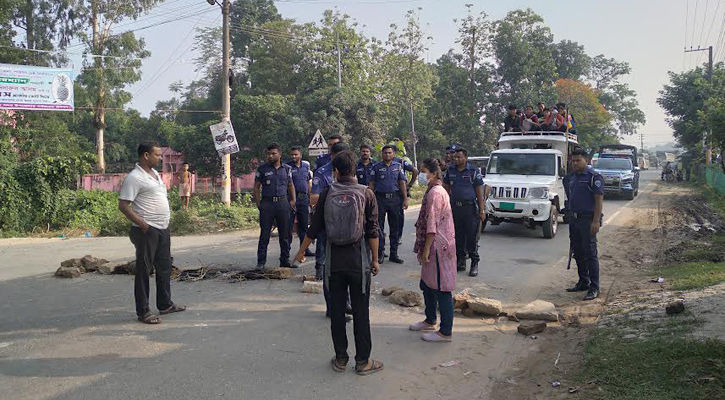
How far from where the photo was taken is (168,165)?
1555 inches

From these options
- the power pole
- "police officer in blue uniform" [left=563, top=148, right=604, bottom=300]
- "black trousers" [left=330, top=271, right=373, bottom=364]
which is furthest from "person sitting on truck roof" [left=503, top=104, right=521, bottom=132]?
"black trousers" [left=330, top=271, right=373, bottom=364]

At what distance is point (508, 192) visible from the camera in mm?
12000

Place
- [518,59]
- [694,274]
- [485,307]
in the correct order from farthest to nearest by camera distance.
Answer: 1. [518,59]
2. [694,274]
3. [485,307]

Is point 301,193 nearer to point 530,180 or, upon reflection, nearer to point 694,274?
point 694,274

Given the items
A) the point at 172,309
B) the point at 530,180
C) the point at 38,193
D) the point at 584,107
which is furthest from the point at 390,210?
the point at 584,107

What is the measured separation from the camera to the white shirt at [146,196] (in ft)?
17.9

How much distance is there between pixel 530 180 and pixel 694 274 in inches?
194

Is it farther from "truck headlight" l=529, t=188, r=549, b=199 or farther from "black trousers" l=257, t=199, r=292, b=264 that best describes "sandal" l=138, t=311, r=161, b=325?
"truck headlight" l=529, t=188, r=549, b=199

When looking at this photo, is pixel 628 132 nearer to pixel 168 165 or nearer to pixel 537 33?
pixel 537 33

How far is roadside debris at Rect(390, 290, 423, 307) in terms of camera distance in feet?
21.0

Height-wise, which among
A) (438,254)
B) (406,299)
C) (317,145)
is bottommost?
(406,299)

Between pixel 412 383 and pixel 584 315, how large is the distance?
303cm

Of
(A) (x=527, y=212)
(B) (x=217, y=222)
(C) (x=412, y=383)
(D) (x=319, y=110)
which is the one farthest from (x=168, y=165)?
(C) (x=412, y=383)

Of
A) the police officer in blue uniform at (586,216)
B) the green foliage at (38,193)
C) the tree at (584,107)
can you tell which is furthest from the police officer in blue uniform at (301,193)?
the tree at (584,107)
